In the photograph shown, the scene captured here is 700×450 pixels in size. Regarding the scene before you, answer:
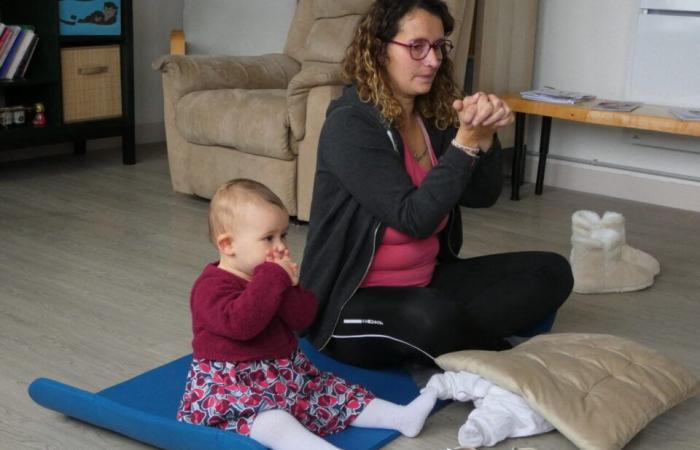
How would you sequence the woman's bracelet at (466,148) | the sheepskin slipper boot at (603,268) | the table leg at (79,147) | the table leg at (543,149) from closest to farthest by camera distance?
the woman's bracelet at (466,148)
the sheepskin slipper boot at (603,268)
the table leg at (543,149)
the table leg at (79,147)

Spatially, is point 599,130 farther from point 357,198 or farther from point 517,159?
point 357,198

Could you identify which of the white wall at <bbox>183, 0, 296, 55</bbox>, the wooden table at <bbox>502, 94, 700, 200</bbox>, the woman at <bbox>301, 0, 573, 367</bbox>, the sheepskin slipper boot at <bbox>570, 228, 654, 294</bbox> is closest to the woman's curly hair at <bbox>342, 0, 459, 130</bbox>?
the woman at <bbox>301, 0, 573, 367</bbox>

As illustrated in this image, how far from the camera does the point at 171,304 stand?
266cm

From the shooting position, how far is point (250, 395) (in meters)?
1.74

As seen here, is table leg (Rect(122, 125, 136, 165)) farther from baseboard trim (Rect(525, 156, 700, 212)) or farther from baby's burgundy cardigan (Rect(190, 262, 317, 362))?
baby's burgundy cardigan (Rect(190, 262, 317, 362))

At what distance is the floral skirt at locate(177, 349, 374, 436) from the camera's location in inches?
68.6

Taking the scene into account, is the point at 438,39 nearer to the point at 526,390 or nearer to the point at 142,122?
the point at 526,390

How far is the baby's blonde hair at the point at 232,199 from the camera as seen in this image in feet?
5.72

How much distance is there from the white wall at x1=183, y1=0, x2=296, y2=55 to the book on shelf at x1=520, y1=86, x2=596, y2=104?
1394mm

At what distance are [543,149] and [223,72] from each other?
1.31 m

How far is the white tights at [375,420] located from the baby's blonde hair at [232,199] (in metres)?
0.34

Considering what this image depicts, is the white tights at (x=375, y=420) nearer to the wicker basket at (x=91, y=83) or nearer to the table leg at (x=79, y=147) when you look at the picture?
the wicker basket at (x=91, y=83)

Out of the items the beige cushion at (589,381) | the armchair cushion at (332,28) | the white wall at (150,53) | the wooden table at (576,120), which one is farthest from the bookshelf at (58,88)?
the beige cushion at (589,381)

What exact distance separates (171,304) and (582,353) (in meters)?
1.13
